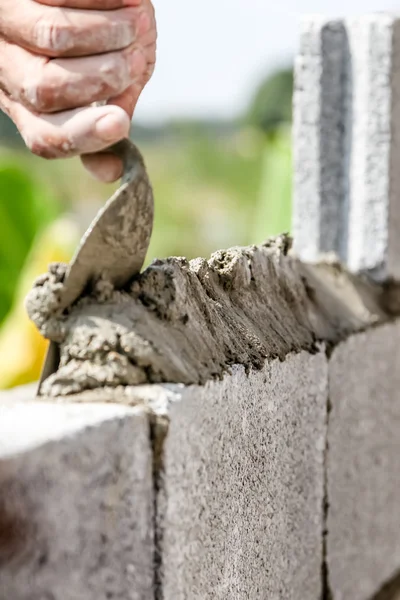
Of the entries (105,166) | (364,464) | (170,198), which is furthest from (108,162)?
(170,198)

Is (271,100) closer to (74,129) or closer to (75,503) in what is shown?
(74,129)

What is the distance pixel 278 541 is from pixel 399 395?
4.30ft

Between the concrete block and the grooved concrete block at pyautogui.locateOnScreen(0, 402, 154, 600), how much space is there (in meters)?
2.05

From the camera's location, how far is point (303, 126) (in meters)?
3.45

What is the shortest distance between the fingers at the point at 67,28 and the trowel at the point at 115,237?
0.20 m

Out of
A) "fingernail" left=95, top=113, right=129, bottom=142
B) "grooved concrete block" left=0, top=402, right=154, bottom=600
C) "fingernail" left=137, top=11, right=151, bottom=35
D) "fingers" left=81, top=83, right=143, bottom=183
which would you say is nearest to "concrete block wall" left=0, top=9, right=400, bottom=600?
"grooved concrete block" left=0, top=402, right=154, bottom=600

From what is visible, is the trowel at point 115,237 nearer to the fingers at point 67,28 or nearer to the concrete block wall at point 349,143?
the fingers at point 67,28

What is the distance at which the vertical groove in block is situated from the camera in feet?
11.2

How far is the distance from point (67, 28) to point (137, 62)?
134 mm

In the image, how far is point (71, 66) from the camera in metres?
1.54

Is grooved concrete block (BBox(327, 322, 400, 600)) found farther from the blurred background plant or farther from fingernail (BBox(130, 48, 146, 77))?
fingernail (BBox(130, 48, 146, 77))

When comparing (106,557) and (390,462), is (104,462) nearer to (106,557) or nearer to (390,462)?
(106,557)

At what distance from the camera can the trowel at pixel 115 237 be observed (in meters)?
1.68

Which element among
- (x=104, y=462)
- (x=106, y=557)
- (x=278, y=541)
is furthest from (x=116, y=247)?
(x=278, y=541)
